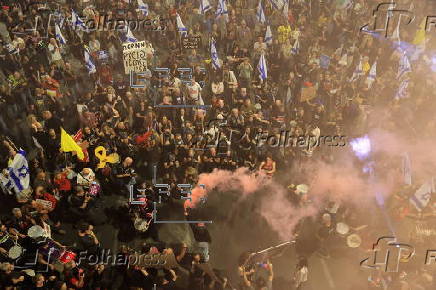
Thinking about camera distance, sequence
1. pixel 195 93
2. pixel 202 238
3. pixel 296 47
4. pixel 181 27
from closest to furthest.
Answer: pixel 202 238
pixel 195 93
pixel 296 47
pixel 181 27

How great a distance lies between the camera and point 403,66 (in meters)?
12.4

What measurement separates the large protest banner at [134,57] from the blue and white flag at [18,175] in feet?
13.9

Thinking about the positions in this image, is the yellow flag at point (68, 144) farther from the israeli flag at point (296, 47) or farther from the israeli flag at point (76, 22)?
the israeli flag at point (296, 47)

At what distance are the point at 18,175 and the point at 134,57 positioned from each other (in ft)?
16.1

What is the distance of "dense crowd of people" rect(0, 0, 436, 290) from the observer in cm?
895

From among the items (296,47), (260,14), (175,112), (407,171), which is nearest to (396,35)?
(296,47)

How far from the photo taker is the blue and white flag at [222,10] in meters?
13.1

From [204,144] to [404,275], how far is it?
605cm

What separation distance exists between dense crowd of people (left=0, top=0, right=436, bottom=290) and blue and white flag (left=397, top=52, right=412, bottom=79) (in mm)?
270

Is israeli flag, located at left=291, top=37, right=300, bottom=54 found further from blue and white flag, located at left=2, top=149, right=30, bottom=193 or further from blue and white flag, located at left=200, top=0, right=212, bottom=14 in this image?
blue and white flag, located at left=2, top=149, right=30, bottom=193

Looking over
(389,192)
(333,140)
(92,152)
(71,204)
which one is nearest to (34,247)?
(71,204)

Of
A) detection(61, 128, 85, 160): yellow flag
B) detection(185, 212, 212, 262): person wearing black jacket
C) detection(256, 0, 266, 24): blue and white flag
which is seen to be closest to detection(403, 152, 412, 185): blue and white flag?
detection(185, 212, 212, 262): person wearing black jacket

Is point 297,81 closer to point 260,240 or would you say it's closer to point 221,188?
point 221,188

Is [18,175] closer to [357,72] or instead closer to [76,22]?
[76,22]
